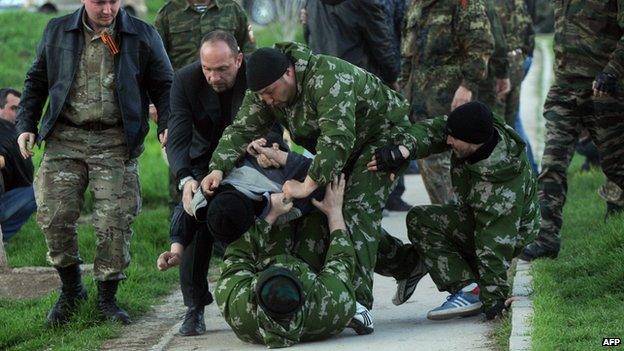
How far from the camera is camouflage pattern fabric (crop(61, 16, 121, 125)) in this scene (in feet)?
28.0

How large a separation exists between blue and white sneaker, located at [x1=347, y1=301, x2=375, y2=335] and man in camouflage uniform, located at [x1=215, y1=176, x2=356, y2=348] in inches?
4.4

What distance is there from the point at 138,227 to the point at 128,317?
3.00m

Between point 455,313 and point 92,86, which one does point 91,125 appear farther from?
point 455,313

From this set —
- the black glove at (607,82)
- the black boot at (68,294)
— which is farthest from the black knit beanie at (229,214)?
the black glove at (607,82)

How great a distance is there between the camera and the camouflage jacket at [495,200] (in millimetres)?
7977

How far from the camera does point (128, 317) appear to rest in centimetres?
866

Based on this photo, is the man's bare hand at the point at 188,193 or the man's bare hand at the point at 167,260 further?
the man's bare hand at the point at 188,193

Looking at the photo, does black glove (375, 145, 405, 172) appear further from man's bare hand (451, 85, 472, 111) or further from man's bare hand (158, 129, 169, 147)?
man's bare hand (451, 85, 472, 111)

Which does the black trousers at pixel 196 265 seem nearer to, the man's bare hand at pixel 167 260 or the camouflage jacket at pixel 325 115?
the man's bare hand at pixel 167 260

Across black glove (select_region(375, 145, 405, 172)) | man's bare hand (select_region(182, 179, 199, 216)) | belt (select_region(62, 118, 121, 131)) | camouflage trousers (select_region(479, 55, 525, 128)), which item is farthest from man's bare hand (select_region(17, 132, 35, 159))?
camouflage trousers (select_region(479, 55, 525, 128))

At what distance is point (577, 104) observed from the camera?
373 inches

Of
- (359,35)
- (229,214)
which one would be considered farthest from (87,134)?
(359,35)

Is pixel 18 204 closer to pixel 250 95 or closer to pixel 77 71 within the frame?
pixel 77 71

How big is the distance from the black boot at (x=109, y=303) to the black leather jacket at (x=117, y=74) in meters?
0.77
